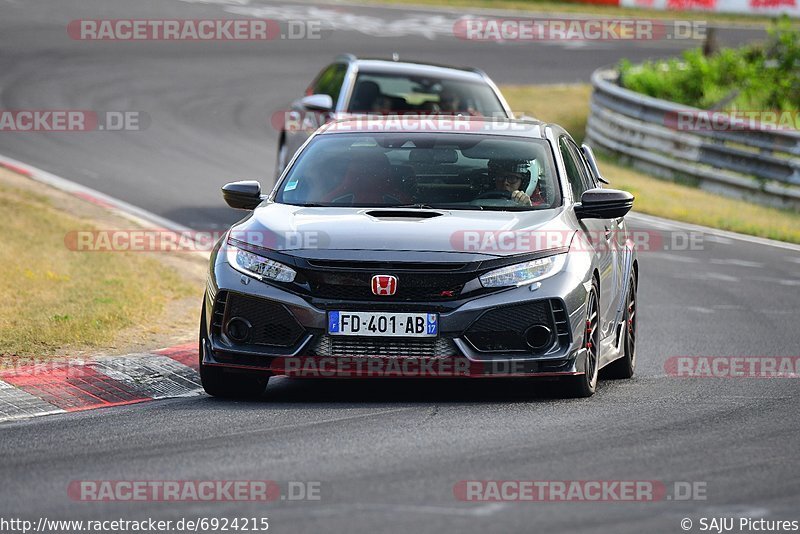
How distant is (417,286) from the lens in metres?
8.20

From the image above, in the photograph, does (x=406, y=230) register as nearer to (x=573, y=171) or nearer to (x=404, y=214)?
(x=404, y=214)

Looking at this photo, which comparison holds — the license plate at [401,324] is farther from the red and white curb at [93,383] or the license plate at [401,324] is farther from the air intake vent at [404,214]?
the red and white curb at [93,383]

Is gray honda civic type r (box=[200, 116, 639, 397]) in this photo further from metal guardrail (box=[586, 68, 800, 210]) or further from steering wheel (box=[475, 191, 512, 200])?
metal guardrail (box=[586, 68, 800, 210])

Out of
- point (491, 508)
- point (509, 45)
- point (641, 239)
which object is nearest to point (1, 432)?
point (491, 508)

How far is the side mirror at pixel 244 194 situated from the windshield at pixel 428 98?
22.7ft

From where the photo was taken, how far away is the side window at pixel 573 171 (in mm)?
9753

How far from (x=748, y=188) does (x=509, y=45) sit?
17.7m

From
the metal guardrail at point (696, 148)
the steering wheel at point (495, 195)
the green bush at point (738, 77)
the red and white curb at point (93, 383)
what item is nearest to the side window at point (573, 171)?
the steering wheel at point (495, 195)

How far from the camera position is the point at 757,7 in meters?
45.0
